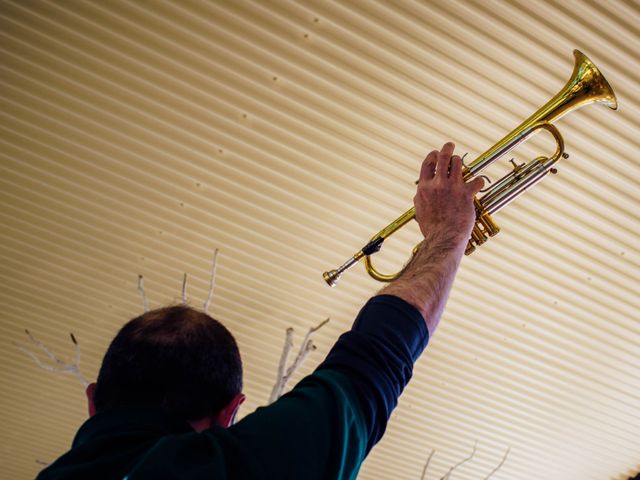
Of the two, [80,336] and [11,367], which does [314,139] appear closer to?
[80,336]

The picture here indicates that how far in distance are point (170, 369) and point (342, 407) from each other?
294mm

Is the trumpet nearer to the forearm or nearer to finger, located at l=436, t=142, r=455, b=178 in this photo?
finger, located at l=436, t=142, r=455, b=178

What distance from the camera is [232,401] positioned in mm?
768

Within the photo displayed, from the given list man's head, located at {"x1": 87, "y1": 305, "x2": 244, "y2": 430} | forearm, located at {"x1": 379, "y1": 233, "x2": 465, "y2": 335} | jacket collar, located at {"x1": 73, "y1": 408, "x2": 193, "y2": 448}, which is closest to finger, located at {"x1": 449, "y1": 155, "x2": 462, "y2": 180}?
forearm, located at {"x1": 379, "y1": 233, "x2": 465, "y2": 335}

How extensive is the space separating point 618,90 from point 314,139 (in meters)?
1.81

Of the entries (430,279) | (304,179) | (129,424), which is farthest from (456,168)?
(304,179)

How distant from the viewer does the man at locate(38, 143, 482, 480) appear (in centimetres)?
55

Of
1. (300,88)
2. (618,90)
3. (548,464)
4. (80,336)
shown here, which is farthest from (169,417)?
(548,464)

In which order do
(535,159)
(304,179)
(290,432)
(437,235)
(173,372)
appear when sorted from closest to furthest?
(290,432) < (173,372) < (437,235) < (535,159) < (304,179)

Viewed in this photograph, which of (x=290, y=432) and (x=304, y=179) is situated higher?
(x=304, y=179)

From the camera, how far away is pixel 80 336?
3.58m

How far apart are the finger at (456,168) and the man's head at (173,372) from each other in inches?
27.3

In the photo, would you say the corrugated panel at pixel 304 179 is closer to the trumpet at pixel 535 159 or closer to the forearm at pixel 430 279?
the trumpet at pixel 535 159

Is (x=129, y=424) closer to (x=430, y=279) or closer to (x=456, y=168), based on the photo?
(x=430, y=279)
